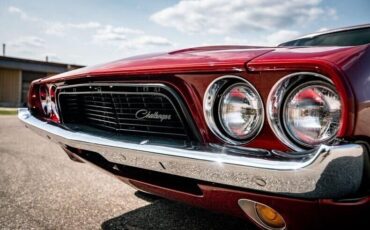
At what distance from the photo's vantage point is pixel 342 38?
A: 296 centimetres

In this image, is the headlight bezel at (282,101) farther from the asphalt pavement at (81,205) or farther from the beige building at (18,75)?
the beige building at (18,75)

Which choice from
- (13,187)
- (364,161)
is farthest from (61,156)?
(364,161)

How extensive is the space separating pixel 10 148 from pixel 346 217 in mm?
4604

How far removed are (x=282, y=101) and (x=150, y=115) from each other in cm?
73

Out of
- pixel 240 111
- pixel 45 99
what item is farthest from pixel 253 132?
pixel 45 99

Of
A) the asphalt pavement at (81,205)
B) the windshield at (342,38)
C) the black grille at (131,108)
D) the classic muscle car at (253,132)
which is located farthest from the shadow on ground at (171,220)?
the windshield at (342,38)

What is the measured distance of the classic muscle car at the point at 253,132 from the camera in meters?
1.17

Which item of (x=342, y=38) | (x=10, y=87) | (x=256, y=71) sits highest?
(x=342, y=38)

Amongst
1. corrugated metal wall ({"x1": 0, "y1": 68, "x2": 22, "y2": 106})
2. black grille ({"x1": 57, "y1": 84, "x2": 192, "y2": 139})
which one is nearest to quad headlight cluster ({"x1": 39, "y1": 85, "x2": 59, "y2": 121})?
black grille ({"x1": 57, "y1": 84, "x2": 192, "y2": 139})

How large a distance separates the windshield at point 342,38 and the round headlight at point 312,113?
63.3 inches

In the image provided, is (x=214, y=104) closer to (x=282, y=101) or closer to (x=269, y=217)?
(x=282, y=101)

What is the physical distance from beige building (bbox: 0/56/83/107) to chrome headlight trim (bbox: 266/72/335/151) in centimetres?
2628

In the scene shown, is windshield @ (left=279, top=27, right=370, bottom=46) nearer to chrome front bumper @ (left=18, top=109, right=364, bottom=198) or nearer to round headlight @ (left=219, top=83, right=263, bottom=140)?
round headlight @ (left=219, top=83, right=263, bottom=140)

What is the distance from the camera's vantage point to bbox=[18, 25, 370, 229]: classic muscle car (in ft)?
3.84
